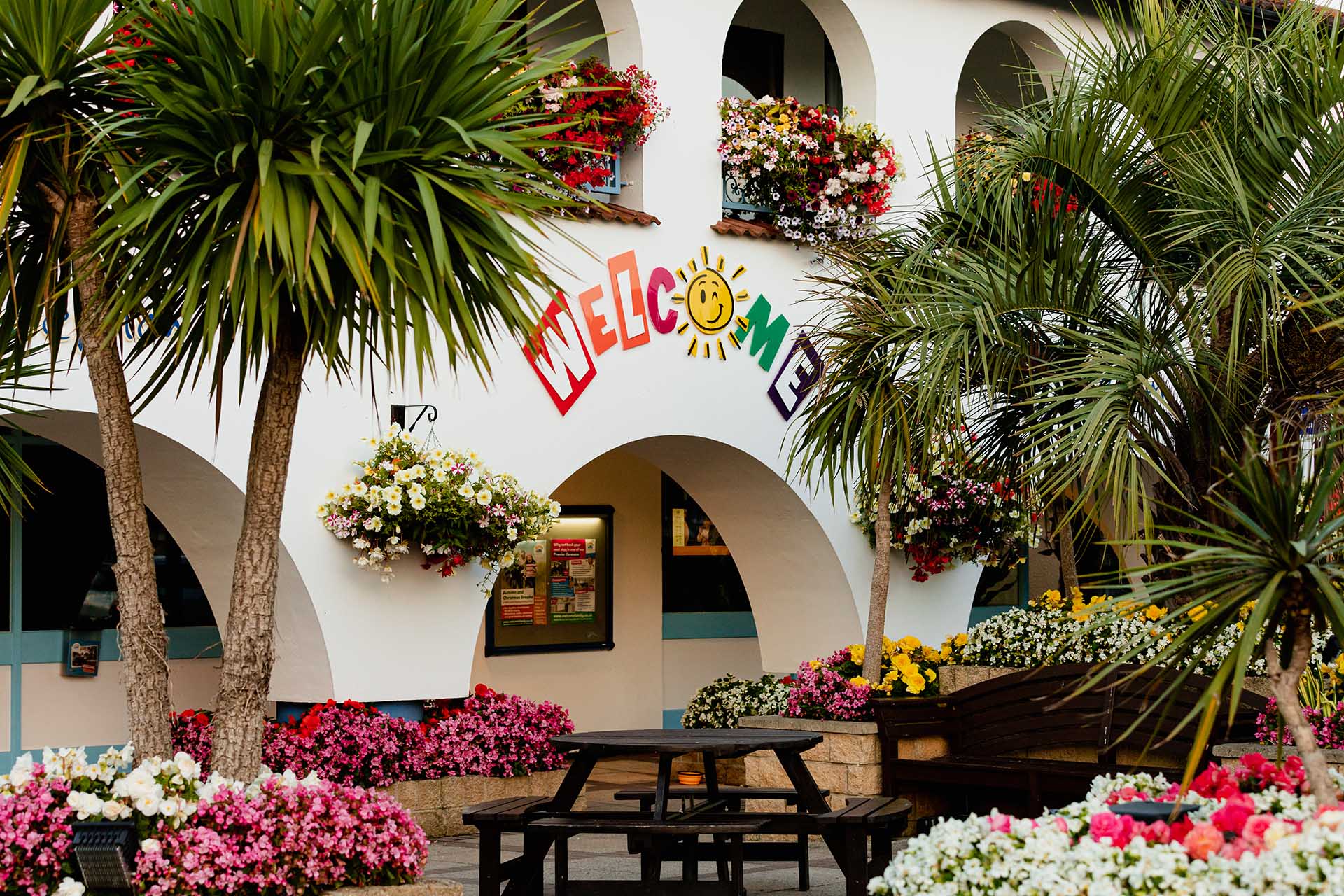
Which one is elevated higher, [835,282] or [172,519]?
[835,282]

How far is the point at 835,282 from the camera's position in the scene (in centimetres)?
1011

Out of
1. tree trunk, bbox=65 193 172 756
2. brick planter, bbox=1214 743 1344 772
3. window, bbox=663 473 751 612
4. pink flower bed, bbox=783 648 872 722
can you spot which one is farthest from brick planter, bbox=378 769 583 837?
window, bbox=663 473 751 612

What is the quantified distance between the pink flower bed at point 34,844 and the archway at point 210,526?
3.77 m

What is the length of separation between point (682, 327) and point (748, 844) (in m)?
4.64

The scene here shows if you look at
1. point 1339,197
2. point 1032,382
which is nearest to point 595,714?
point 1032,382

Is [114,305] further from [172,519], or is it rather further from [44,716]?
[44,716]

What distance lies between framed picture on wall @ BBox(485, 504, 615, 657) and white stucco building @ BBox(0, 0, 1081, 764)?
0.10m

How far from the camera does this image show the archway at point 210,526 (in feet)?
30.2

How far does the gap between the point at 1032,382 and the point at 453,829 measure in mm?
4519

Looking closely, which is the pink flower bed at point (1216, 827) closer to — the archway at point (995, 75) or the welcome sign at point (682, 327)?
the welcome sign at point (682, 327)

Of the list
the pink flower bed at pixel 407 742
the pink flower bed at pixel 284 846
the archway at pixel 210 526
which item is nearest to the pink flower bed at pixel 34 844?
the pink flower bed at pixel 284 846

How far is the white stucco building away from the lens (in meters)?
9.67

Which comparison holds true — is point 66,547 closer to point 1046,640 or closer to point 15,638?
point 15,638

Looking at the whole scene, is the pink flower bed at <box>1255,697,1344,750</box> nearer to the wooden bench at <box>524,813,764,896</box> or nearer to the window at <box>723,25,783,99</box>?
the wooden bench at <box>524,813,764,896</box>
